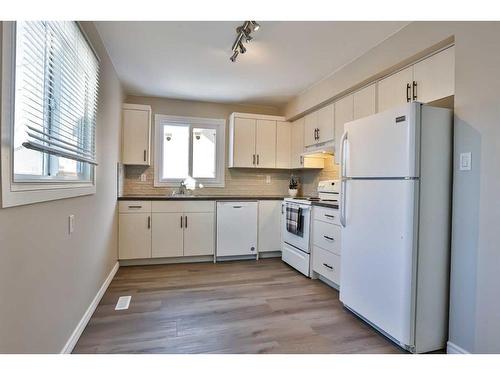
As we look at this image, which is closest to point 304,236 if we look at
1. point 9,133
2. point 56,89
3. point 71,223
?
point 71,223

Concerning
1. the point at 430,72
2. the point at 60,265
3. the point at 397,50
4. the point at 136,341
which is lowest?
the point at 136,341

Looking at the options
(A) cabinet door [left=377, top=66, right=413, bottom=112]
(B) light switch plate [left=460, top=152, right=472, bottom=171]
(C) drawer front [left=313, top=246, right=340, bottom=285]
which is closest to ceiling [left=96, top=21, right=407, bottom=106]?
(A) cabinet door [left=377, top=66, right=413, bottom=112]

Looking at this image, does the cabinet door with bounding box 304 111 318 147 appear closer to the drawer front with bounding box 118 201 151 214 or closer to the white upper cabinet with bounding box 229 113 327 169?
the white upper cabinet with bounding box 229 113 327 169

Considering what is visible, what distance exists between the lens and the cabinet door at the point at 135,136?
384 centimetres

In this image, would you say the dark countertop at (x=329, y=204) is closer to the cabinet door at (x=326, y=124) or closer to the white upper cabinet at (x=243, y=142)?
the cabinet door at (x=326, y=124)

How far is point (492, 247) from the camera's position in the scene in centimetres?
160

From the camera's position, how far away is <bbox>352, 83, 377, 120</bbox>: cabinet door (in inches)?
108

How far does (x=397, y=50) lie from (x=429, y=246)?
1599 millimetres

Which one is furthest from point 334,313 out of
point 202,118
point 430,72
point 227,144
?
point 202,118

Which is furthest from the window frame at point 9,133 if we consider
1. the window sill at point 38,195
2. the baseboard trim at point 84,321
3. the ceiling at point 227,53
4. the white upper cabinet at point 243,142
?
the white upper cabinet at point 243,142

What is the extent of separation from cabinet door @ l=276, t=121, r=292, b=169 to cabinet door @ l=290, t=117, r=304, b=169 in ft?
0.27

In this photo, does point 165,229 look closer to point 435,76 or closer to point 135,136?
point 135,136

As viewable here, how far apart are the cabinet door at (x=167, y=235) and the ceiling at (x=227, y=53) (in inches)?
68.9
